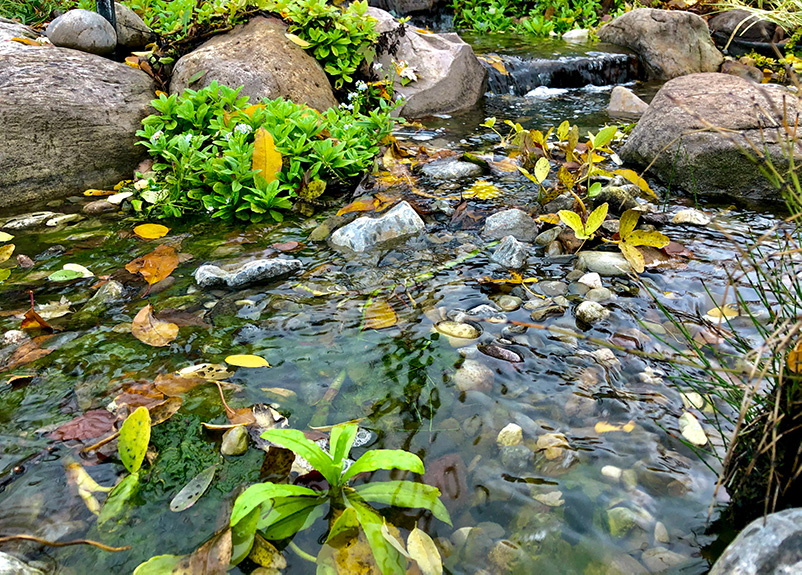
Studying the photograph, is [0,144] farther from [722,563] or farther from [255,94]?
[722,563]

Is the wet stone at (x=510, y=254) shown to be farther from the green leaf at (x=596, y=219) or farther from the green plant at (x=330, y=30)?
the green plant at (x=330, y=30)

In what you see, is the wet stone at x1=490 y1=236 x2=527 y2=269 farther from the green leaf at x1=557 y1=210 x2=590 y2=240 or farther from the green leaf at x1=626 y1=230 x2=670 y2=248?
the green leaf at x1=626 y1=230 x2=670 y2=248

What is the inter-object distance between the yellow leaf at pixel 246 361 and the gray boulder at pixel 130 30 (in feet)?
17.3

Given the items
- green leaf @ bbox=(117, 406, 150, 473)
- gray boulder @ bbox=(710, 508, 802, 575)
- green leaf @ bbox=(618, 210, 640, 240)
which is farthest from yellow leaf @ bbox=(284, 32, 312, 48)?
gray boulder @ bbox=(710, 508, 802, 575)

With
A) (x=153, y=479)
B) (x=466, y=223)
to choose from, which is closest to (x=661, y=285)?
(x=466, y=223)

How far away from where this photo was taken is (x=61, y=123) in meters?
4.55

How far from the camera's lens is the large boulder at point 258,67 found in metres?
5.31

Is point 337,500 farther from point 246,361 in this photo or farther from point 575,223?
point 575,223

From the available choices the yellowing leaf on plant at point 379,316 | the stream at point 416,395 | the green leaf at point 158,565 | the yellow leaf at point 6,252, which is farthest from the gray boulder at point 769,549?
the yellow leaf at point 6,252

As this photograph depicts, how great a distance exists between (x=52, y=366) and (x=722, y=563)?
8.62 feet

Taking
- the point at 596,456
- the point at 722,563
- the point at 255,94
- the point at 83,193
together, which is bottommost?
the point at 83,193

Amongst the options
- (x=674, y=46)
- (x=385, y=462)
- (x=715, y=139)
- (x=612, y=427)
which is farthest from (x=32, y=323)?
(x=674, y=46)

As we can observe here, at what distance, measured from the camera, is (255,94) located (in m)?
5.28

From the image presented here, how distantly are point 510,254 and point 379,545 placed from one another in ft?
6.86
